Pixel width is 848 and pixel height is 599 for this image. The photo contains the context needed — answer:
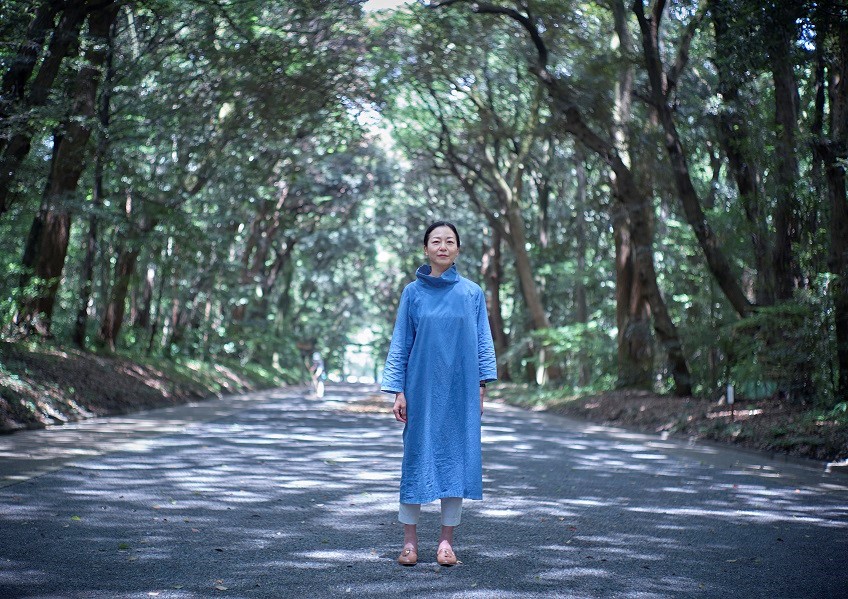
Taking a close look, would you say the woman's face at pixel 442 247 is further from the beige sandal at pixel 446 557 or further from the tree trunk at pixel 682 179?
the tree trunk at pixel 682 179

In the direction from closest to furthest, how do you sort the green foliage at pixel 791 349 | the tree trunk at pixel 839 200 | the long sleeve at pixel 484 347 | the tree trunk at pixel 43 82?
1. the long sleeve at pixel 484 347
2. the tree trunk at pixel 839 200
3. the tree trunk at pixel 43 82
4. the green foliage at pixel 791 349

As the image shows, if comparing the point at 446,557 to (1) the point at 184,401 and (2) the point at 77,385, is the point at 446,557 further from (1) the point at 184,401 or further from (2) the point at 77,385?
(1) the point at 184,401

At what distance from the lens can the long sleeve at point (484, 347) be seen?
19.0 feet

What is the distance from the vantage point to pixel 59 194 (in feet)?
57.4

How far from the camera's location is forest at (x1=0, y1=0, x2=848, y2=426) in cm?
1452

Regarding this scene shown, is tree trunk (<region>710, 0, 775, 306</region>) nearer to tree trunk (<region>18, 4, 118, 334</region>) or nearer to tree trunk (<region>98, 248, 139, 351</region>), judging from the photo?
tree trunk (<region>18, 4, 118, 334</region>)

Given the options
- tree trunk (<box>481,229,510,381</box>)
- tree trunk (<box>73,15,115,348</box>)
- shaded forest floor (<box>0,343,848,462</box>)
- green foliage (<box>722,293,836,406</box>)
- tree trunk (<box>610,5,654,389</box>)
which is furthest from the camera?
tree trunk (<box>481,229,510,381</box>)

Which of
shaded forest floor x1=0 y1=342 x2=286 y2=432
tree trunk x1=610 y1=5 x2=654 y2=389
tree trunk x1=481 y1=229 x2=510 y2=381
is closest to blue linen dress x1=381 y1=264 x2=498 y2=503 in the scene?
shaded forest floor x1=0 y1=342 x2=286 y2=432

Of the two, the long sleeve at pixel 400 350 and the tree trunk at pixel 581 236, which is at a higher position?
the tree trunk at pixel 581 236

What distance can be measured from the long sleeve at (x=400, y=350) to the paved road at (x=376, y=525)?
0.98 meters

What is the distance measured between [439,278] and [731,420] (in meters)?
10.7

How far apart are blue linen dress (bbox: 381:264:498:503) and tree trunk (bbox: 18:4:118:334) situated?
13.0 meters

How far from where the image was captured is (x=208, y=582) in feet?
16.1

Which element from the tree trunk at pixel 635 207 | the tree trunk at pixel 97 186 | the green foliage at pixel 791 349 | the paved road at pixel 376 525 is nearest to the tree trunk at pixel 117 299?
the tree trunk at pixel 97 186
